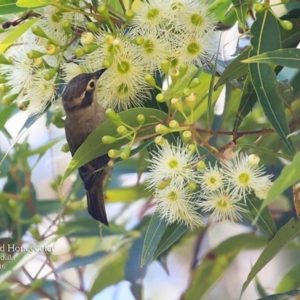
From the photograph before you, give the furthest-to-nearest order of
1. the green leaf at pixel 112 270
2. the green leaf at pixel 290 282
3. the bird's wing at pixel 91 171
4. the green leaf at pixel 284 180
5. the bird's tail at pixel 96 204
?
1. the green leaf at pixel 112 270
2. the green leaf at pixel 290 282
3. the bird's tail at pixel 96 204
4. the bird's wing at pixel 91 171
5. the green leaf at pixel 284 180

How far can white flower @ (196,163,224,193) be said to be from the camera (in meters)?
0.97

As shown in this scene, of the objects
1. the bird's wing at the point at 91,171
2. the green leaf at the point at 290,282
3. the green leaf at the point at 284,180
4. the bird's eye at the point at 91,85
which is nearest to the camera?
the green leaf at the point at 284,180

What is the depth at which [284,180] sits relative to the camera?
2.38 feet

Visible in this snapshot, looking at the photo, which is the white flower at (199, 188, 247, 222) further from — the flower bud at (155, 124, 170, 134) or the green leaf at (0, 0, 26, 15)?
the green leaf at (0, 0, 26, 15)

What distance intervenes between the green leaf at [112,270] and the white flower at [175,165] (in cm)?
85

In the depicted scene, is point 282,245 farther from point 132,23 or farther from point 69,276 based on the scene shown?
point 69,276

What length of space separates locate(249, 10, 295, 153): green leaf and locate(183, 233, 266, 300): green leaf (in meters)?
0.88

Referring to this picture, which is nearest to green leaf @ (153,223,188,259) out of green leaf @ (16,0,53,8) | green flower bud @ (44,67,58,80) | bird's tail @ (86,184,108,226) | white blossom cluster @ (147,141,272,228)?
white blossom cluster @ (147,141,272,228)

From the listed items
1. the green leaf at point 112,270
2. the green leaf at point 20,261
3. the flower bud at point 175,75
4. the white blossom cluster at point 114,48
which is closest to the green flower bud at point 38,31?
the white blossom cluster at point 114,48

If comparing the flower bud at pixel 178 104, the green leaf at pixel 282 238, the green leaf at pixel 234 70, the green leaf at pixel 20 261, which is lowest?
the green leaf at pixel 20 261

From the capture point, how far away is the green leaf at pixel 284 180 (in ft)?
2.33

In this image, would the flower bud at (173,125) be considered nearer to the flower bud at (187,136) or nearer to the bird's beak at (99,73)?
the flower bud at (187,136)

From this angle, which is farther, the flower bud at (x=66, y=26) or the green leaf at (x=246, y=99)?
the green leaf at (x=246, y=99)

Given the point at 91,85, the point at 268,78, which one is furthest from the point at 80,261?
the point at 268,78
